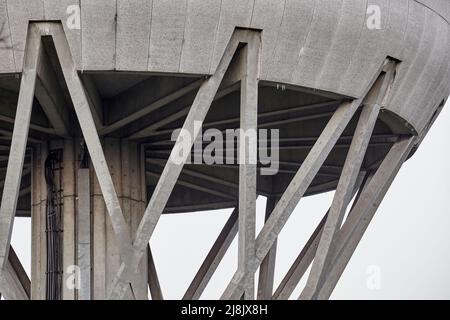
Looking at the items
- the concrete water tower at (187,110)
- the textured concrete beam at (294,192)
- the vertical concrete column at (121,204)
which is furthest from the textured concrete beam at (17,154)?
the vertical concrete column at (121,204)

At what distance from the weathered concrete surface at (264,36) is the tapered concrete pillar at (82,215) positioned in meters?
5.55

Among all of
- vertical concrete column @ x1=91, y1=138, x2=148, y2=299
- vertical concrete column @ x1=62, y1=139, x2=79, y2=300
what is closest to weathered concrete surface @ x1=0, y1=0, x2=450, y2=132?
vertical concrete column @ x1=62, y1=139, x2=79, y2=300

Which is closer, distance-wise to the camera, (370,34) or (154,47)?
(154,47)

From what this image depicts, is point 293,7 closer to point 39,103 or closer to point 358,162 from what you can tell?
point 358,162

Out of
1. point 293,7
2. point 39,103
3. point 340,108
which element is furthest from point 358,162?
point 39,103

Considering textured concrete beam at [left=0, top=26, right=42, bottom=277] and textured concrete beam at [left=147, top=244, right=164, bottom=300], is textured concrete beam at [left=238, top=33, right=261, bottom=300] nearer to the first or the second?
textured concrete beam at [left=0, top=26, right=42, bottom=277]

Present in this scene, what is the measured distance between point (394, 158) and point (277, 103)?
9.57 feet

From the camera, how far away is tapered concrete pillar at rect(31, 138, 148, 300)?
1596 inches

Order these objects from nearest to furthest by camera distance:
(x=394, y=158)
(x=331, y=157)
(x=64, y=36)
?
1. (x=64, y=36)
2. (x=394, y=158)
3. (x=331, y=157)

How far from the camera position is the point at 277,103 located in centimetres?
4216

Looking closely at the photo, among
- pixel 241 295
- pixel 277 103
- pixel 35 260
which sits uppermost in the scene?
pixel 277 103

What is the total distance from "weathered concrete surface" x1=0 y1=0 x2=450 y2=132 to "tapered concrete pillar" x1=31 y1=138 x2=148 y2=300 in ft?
18.2

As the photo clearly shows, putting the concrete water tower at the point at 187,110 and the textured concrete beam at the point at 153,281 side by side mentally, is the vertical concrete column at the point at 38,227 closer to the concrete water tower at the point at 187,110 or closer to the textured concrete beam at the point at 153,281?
the concrete water tower at the point at 187,110

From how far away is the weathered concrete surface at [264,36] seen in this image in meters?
36.0
